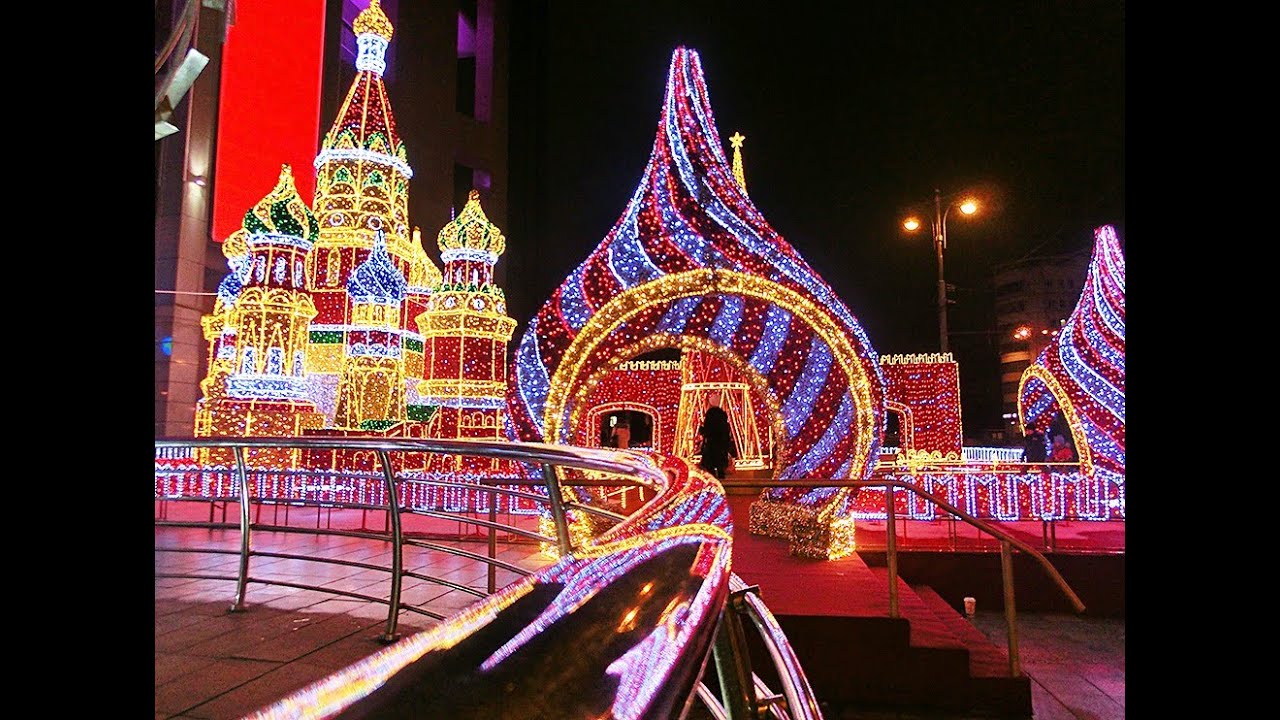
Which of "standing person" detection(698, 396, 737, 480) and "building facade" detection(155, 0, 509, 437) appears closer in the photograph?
"standing person" detection(698, 396, 737, 480)

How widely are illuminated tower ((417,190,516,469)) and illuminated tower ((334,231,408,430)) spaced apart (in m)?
0.84

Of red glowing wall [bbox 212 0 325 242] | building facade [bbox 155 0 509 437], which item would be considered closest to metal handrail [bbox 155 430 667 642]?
building facade [bbox 155 0 509 437]

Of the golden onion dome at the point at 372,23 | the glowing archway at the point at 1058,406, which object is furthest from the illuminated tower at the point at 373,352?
the glowing archway at the point at 1058,406

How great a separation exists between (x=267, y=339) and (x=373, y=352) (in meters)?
1.68

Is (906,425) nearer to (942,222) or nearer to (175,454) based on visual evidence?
(942,222)

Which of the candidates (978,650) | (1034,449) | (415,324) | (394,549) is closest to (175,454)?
(415,324)

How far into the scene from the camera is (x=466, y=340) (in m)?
13.0

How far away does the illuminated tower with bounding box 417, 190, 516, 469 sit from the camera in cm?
1290

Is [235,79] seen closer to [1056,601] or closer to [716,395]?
[716,395]

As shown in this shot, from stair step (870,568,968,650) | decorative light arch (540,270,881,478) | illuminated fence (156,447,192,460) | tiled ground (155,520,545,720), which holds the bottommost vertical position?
stair step (870,568,968,650)

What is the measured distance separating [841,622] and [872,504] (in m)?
4.83

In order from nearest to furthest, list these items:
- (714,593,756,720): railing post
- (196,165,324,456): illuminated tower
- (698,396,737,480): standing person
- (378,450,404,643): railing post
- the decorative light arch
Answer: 1. (714,593,756,720): railing post
2. (378,450,404,643): railing post
3. the decorative light arch
4. (698,396,737,480): standing person
5. (196,165,324,456): illuminated tower

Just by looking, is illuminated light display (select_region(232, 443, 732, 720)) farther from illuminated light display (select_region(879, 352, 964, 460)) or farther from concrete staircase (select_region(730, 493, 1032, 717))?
Result: illuminated light display (select_region(879, 352, 964, 460))

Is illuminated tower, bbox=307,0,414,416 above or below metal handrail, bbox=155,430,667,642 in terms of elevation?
above
